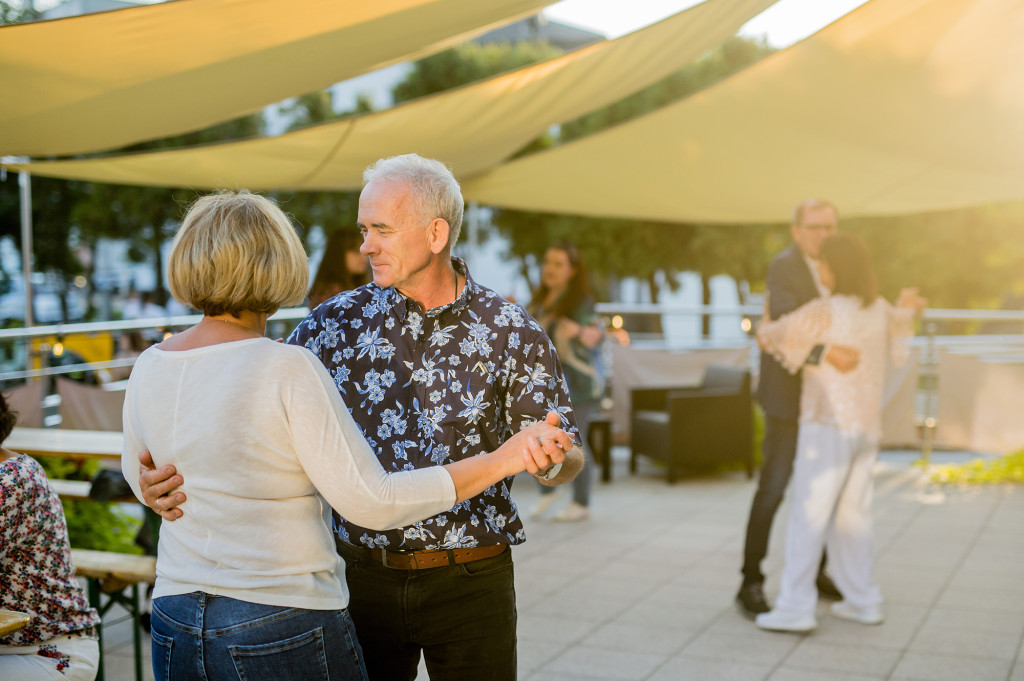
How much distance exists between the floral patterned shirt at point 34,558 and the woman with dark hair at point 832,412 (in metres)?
3.05

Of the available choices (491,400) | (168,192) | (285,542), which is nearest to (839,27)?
(491,400)

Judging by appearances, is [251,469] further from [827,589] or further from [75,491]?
[827,589]

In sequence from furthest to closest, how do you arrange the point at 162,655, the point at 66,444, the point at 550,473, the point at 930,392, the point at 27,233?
the point at 930,392 < the point at 27,233 < the point at 66,444 < the point at 550,473 < the point at 162,655

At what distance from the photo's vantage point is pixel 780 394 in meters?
4.59

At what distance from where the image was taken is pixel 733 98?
6.16 meters

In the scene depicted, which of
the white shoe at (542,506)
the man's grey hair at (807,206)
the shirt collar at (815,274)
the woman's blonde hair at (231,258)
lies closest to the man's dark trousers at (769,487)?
the shirt collar at (815,274)

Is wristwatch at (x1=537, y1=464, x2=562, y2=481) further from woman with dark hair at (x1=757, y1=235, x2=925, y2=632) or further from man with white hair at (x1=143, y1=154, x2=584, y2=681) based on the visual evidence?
woman with dark hair at (x1=757, y1=235, x2=925, y2=632)

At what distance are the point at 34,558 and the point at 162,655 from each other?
34.8 inches

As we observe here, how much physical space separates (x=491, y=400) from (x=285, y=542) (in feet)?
2.19

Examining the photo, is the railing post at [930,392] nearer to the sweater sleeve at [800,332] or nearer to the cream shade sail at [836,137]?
the cream shade sail at [836,137]

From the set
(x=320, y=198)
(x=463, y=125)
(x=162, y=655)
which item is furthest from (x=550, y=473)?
(x=320, y=198)

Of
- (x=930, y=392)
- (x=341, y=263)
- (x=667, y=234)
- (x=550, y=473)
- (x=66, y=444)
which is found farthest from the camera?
(x=667, y=234)

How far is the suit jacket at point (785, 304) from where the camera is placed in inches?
180

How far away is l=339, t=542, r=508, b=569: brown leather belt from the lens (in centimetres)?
225
